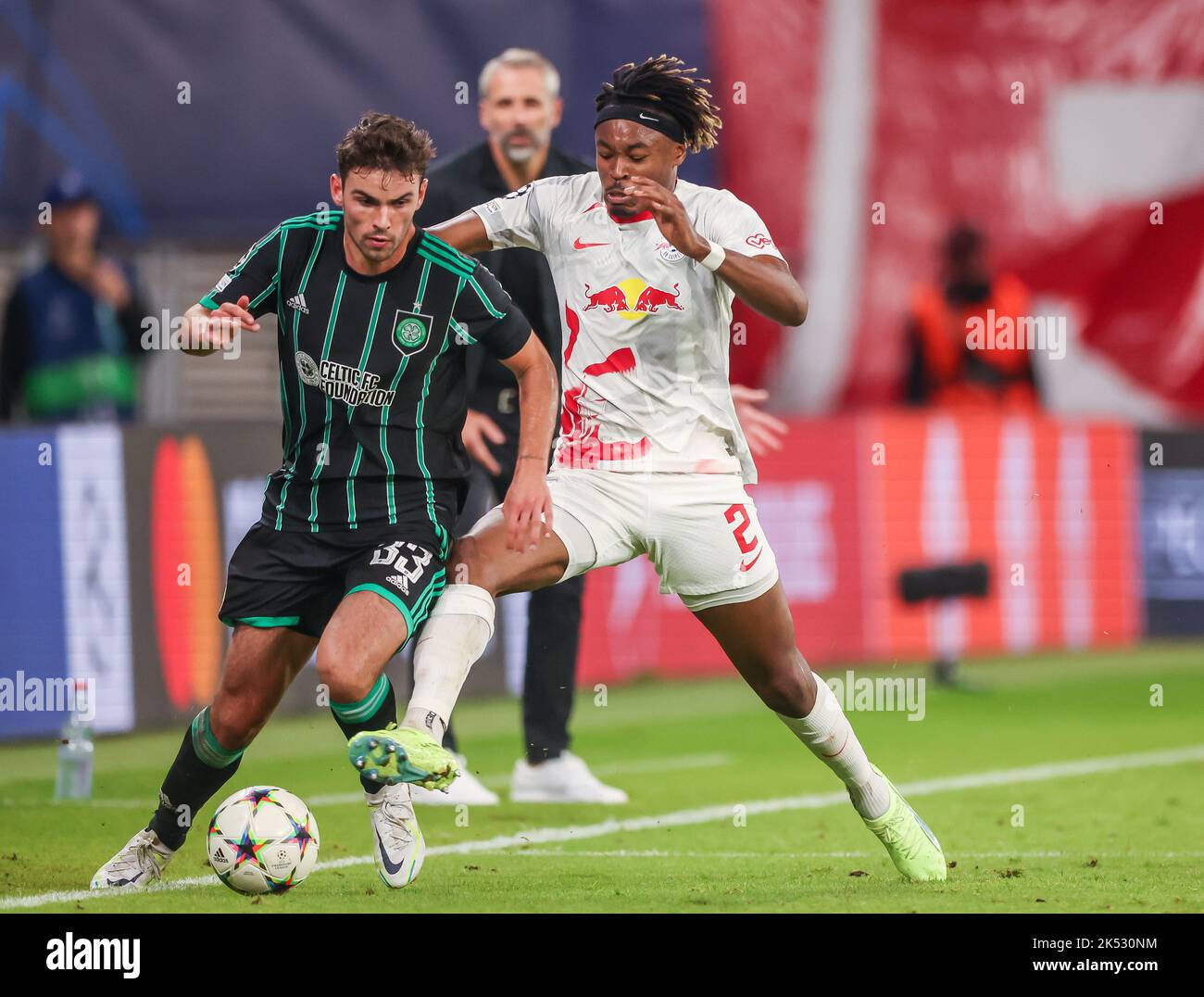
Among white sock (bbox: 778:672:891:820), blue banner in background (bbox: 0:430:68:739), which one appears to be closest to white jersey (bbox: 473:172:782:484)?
white sock (bbox: 778:672:891:820)

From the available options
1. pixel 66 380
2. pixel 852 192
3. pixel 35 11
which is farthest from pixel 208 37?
pixel 852 192

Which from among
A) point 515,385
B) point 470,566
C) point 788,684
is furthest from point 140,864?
point 515,385

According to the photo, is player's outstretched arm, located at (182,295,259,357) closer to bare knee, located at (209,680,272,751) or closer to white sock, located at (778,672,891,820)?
bare knee, located at (209,680,272,751)

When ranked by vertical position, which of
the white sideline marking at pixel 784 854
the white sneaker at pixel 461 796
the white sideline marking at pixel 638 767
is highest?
the white sneaker at pixel 461 796

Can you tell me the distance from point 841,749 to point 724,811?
188 centimetres

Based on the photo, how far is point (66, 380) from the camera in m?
11.1

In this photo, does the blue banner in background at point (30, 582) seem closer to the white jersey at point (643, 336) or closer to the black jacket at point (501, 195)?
the black jacket at point (501, 195)

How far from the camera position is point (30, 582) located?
374 inches

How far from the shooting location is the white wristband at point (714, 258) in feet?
18.2

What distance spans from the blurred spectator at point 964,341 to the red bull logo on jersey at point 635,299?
7815 mm

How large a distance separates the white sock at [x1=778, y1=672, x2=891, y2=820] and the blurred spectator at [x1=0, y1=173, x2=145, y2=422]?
20.4ft

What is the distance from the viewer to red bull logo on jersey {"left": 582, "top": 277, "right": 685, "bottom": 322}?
19.3 ft

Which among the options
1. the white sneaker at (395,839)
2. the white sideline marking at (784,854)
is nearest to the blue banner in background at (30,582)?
the white sideline marking at (784,854)
